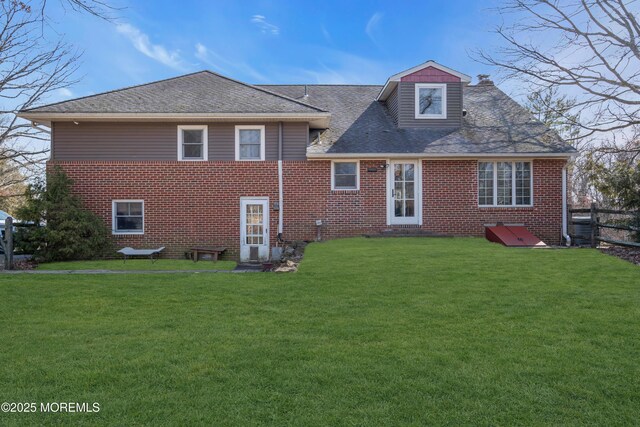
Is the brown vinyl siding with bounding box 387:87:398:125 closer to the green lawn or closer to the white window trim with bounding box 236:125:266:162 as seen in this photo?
the white window trim with bounding box 236:125:266:162

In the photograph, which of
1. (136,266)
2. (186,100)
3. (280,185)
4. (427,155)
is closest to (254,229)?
(280,185)

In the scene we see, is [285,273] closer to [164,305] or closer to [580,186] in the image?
[164,305]

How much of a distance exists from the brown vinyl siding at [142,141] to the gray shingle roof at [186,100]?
54 cm

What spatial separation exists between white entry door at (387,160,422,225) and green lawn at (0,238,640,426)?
6.34 meters

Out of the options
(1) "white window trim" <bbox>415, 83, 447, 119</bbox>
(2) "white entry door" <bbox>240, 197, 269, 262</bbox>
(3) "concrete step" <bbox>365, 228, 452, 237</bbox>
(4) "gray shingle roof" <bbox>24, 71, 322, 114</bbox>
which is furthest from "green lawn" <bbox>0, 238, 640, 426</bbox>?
(1) "white window trim" <bbox>415, 83, 447, 119</bbox>

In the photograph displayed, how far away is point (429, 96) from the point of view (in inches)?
617

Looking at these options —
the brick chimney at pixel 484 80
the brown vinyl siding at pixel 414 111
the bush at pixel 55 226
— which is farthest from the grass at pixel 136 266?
the brick chimney at pixel 484 80

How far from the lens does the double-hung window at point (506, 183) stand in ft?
47.3

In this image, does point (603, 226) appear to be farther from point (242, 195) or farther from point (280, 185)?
point (242, 195)

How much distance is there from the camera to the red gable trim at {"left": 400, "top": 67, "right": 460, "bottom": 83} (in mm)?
15289

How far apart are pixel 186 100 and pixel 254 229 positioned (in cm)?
495

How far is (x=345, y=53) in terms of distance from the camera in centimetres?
1919

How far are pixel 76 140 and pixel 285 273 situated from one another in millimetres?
9599

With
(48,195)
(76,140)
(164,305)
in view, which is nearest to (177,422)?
(164,305)
